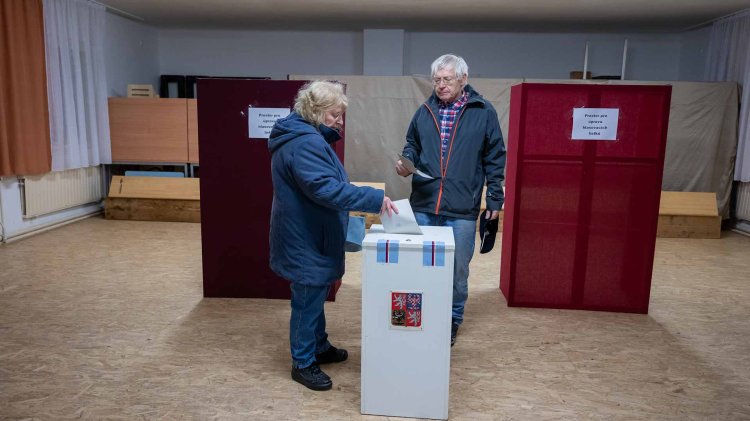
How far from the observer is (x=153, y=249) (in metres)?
4.72

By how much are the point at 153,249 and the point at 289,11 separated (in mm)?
3117

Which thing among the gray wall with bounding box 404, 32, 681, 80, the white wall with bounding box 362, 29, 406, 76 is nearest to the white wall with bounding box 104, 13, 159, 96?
the white wall with bounding box 362, 29, 406, 76

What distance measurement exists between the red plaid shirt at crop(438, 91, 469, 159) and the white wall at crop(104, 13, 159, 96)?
5.20 meters

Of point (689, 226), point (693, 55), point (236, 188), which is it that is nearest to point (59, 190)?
point (236, 188)

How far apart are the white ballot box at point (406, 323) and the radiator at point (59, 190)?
14.1 feet

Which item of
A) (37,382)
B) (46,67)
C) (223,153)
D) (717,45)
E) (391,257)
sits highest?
(717,45)

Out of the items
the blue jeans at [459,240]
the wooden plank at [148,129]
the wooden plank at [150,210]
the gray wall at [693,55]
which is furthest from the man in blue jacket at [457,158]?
the gray wall at [693,55]

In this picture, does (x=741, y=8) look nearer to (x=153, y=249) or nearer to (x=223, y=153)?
(x=223, y=153)

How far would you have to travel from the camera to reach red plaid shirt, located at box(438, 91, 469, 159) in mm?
2686

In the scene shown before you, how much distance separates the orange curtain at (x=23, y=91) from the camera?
454 cm

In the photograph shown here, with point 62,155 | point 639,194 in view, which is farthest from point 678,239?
point 62,155

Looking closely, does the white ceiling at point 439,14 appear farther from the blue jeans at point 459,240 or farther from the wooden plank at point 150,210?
the blue jeans at point 459,240

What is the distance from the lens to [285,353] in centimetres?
266

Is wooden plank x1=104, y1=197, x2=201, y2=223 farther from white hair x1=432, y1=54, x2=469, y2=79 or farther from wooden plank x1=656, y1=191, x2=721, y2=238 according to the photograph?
wooden plank x1=656, y1=191, x2=721, y2=238
